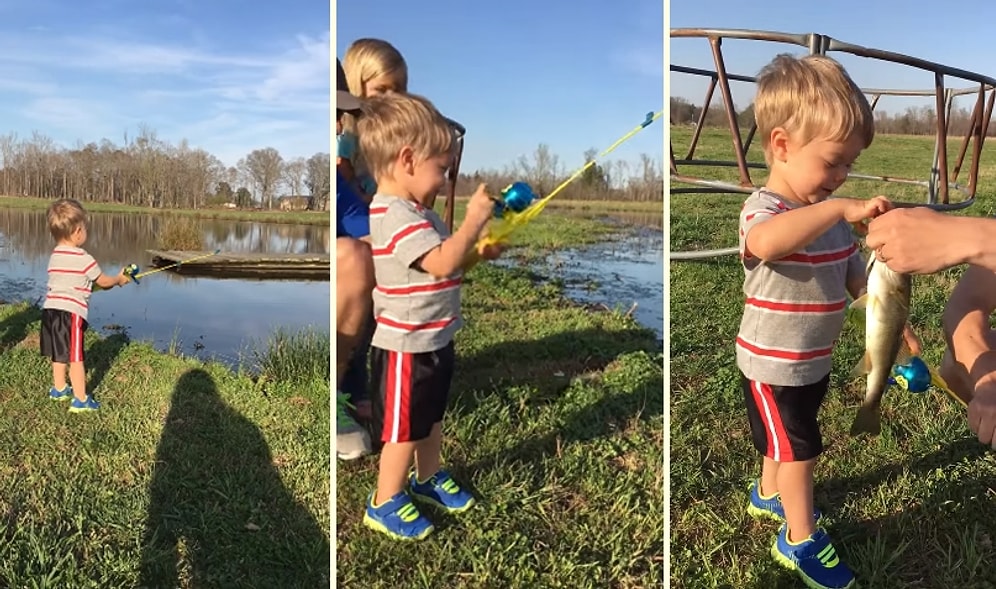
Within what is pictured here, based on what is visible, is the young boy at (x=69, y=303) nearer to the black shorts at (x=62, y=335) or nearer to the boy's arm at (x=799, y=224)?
the black shorts at (x=62, y=335)

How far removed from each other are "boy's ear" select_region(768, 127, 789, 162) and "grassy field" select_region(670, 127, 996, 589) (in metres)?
1.02

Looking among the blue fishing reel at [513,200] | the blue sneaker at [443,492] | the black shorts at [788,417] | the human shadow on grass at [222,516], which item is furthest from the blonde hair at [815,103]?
the human shadow on grass at [222,516]

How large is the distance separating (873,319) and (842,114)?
0.46m

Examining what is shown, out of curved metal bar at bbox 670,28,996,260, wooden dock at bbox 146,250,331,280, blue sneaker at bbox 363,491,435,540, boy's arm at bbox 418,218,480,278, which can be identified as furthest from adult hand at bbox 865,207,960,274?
wooden dock at bbox 146,250,331,280

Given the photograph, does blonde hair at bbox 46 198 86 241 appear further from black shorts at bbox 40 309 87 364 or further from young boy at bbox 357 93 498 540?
young boy at bbox 357 93 498 540

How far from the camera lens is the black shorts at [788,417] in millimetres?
1788

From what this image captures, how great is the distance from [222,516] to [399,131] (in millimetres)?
1696

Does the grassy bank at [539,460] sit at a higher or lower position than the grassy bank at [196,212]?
lower

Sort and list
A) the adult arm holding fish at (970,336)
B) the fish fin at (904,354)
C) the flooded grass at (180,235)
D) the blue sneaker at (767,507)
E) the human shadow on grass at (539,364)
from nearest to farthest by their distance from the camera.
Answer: the human shadow on grass at (539,364) < the adult arm holding fish at (970,336) < the fish fin at (904,354) < the blue sneaker at (767,507) < the flooded grass at (180,235)

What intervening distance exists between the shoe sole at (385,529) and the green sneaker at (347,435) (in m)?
0.13

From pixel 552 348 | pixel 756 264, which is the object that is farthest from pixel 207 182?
pixel 756 264

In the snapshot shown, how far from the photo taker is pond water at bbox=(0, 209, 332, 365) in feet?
9.94

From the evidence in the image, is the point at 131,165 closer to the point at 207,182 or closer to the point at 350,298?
the point at 207,182

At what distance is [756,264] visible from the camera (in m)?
1.72
